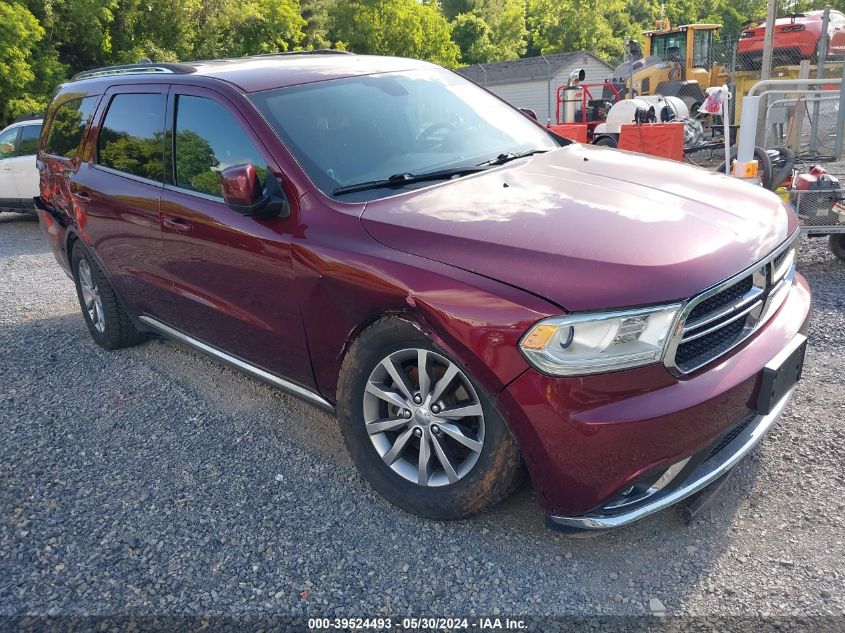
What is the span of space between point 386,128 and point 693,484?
7.23 ft

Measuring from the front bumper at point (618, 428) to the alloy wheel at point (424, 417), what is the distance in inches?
10.4

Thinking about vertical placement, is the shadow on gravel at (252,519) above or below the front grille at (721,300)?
below

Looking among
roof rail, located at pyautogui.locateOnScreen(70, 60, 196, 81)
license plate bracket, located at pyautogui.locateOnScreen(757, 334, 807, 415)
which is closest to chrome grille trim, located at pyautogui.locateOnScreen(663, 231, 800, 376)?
license plate bracket, located at pyautogui.locateOnScreen(757, 334, 807, 415)

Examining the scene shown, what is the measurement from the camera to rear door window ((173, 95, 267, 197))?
11.3 feet

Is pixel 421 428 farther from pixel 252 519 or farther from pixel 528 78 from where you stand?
pixel 528 78

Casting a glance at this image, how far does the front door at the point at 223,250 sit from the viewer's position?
329 centimetres

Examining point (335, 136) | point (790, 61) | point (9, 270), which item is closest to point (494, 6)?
point (790, 61)

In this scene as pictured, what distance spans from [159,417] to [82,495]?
83 cm

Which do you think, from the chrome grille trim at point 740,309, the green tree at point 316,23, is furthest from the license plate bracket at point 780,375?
the green tree at point 316,23

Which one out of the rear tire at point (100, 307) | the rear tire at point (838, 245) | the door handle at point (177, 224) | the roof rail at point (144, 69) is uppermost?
the roof rail at point (144, 69)

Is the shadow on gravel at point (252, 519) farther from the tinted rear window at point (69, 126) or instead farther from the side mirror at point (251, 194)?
the tinted rear window at point (69, 126)

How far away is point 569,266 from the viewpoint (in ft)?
8.17

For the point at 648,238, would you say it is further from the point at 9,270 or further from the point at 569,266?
the point at 9,270

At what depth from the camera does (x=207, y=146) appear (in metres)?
3.72
